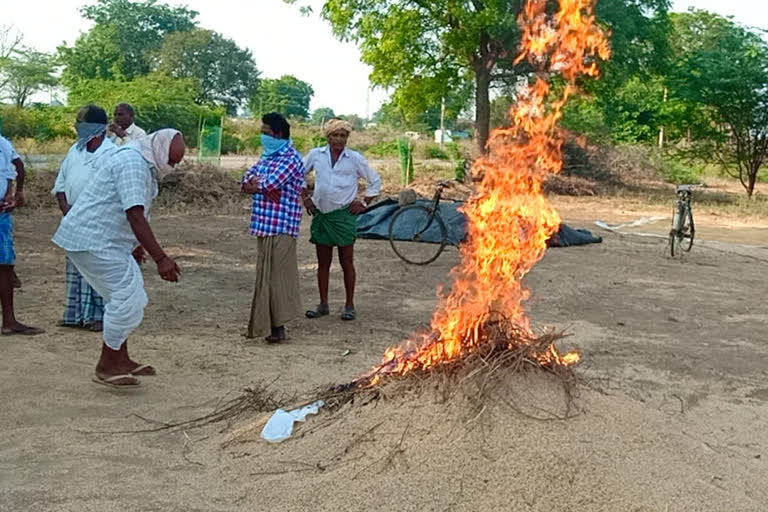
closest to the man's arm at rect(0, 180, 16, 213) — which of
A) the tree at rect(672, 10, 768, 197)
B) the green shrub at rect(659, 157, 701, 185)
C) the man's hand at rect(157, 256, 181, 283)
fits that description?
the man's hand at rect(157, 256, 181, 283)

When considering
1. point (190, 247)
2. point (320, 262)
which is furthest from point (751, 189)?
point (320, 262)

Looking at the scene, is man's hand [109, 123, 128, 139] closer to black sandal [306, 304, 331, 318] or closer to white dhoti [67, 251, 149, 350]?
black sandal [306, 304, 331, 318]

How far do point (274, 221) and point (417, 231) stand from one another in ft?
17.0

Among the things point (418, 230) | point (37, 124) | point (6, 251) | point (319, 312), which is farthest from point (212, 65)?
point (6, 251)

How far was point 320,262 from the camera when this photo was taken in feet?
22.0

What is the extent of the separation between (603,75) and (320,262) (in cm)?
1552

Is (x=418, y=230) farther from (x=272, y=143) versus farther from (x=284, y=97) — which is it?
(x=284, y=97)

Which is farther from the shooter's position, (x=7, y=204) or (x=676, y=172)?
(x=676, y=172)

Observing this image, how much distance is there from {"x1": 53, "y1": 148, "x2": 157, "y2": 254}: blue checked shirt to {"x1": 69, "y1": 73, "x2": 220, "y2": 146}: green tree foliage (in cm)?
1945

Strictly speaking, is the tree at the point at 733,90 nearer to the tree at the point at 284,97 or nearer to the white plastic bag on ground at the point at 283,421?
the white plastic bag on ground at the point at 283,421

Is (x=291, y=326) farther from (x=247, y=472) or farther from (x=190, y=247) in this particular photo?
(x=190, y=247)

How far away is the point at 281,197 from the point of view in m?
5.73

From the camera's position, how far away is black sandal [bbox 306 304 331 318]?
6.82m

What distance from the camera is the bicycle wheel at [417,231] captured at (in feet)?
34.6
